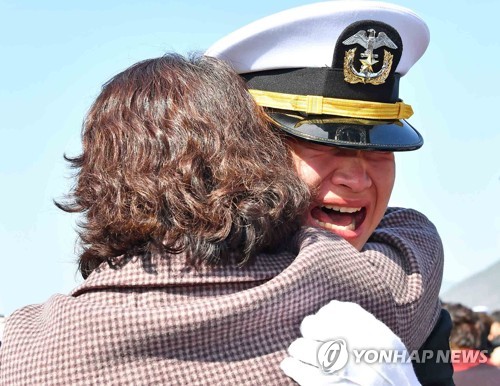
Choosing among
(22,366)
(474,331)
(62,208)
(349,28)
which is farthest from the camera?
(474,331)

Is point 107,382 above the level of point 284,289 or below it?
below

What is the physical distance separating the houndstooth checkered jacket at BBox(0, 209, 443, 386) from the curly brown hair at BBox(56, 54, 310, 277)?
0.06 m

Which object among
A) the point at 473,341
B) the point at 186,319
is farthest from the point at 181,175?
the point at 473,341

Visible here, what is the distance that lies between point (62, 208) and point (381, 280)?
78 cm

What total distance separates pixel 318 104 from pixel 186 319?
75cm

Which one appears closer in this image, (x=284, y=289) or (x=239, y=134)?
(x=284, y=289)

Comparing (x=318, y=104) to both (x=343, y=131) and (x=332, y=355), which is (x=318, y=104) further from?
(x=332, y=355)

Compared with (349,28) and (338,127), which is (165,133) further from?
(349,28)

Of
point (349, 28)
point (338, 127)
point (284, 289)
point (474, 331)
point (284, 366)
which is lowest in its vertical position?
point (474, 331)

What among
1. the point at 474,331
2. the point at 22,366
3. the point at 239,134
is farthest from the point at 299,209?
the point at 474,331

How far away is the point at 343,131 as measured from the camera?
2.22 metres

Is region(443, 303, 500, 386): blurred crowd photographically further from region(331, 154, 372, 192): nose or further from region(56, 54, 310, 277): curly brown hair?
region(56, 54, 310, 277): curly brown hair

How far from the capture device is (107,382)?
175 cm

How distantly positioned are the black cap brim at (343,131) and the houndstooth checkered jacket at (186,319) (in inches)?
12.0
